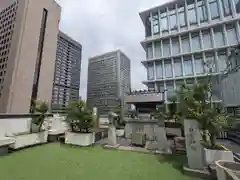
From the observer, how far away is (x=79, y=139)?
7.49m

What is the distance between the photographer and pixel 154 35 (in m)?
25.6

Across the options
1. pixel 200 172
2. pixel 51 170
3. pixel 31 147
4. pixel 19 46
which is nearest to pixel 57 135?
pixel 31 147

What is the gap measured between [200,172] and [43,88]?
3517cm

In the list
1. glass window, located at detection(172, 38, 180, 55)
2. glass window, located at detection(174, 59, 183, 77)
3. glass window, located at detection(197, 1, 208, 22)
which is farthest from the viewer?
glass window, located at detection(172, 38, 180, 55)

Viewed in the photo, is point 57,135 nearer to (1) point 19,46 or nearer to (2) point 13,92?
(2) point 13,92

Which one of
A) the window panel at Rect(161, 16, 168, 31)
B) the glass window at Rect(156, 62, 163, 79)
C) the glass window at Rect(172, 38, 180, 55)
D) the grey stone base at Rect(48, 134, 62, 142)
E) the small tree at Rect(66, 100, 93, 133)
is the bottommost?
the grey stone base at Rect(48, 134, 62, 142)

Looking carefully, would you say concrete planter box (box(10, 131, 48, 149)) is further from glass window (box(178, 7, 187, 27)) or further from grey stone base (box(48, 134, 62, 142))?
glass window (box(178, 7, 187, 27))

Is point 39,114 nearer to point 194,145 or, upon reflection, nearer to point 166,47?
point 194,145

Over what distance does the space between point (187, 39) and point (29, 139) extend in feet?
83.2

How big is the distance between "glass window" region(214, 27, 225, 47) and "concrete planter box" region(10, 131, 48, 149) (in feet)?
83.1

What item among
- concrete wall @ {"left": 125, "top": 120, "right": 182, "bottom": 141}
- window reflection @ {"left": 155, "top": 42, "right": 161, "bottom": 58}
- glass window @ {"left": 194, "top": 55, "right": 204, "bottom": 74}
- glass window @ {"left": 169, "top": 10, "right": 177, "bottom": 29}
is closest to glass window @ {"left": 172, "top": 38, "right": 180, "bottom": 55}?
window reflection @ {"left": 155, "top": 42, "right": 161, "bottom": 58}

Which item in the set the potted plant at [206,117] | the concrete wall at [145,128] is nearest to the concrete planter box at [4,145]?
the concrete wall at [145,128]

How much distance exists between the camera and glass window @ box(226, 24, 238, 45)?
66.1 feet

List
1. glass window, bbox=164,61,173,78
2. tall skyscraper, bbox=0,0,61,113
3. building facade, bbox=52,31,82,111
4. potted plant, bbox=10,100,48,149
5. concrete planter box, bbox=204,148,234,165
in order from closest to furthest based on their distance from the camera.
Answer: concrete planter box, bbox=204,148,234,165 → potted plant, bbox=10,100,48,149 → glass window, bbox=164,61,173,78 → tall skyscraper, bbox=0,0,61,113 → building facade, bbox=52,31,82,111
